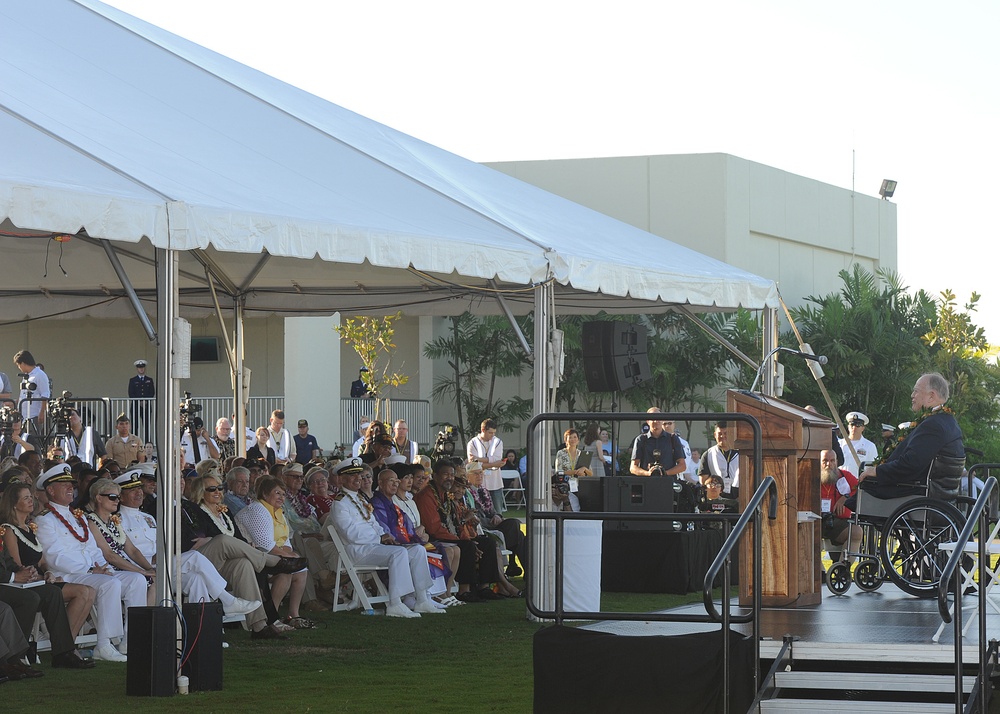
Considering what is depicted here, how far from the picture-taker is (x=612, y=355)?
43.0ft

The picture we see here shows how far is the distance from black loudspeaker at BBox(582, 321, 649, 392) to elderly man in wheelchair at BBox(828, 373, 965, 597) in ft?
12.6

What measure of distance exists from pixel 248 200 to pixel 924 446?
468 centimetres

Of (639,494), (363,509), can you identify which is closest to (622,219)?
(639,494)

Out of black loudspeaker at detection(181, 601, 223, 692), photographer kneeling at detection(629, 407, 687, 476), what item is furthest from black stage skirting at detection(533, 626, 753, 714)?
photographer kneeling at detection(629, 407, 687, 476)

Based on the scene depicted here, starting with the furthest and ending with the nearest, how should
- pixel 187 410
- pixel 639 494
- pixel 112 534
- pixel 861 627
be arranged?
pixel 187 410 → pixel 639 494 → pixel 112 534 → pixel 861 627

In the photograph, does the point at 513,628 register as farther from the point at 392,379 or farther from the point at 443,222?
the point at 392,379

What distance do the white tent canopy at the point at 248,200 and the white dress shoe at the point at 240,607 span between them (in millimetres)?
2560

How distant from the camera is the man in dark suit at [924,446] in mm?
9211

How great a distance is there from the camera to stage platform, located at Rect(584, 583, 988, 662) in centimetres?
712

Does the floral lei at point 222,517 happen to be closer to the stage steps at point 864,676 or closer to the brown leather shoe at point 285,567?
the brown leather shoe at point 285,567

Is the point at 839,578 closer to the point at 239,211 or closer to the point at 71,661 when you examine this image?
the point at 239,211

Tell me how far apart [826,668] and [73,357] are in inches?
1015

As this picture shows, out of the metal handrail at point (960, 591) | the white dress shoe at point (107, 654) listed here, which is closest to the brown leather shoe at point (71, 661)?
the white dress shoe at point (107, 654)

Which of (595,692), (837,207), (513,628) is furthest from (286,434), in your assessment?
(837,207)
